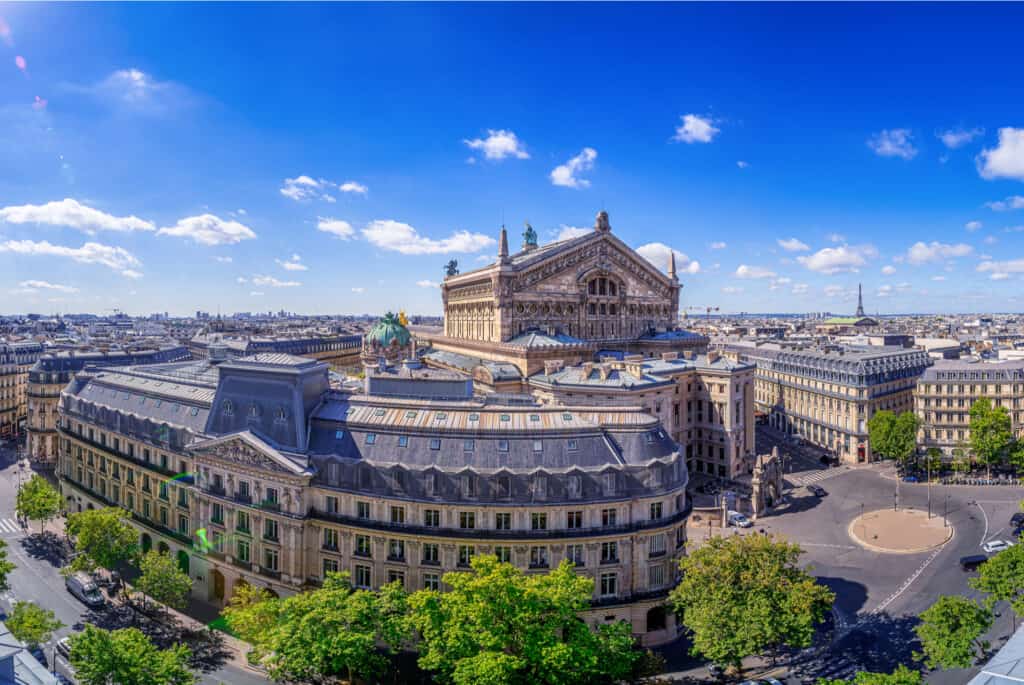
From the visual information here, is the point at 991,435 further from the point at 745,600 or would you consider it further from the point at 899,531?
the point at 745,600

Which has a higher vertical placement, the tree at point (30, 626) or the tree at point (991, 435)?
the tree at point (991, 435)

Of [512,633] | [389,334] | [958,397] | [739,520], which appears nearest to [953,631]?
[512,633]

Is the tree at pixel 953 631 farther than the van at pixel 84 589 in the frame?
No

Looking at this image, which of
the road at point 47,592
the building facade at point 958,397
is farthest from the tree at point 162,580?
the building facade at point 958,397

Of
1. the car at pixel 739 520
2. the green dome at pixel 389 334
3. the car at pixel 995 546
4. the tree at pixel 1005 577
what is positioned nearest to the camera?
the tree at pixel 1005 577

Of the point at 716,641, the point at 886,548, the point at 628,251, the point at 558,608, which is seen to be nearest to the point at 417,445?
the point at 558,608

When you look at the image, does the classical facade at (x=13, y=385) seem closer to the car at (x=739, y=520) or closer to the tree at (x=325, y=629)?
the tree at (x=325, y=629)

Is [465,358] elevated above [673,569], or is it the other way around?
[465,358]

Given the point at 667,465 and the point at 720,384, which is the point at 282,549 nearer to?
the point at 667,465
